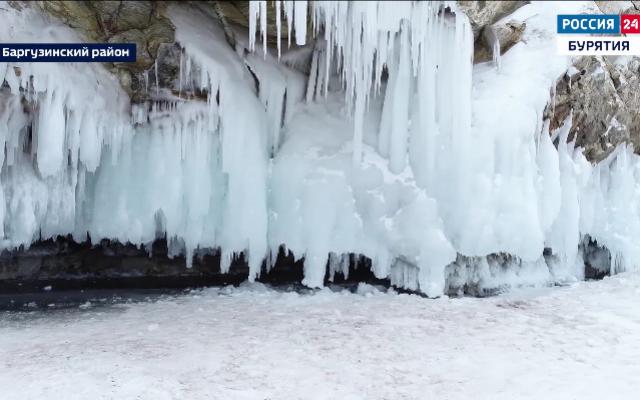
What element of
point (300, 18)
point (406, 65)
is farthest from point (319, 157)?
point (300, 18)

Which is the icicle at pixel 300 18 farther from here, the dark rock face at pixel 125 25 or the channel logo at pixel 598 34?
the channel logo at pixel 598 34

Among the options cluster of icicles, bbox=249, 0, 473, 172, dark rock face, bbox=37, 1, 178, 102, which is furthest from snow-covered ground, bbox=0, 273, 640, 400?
dark rock face, bbox=37, 1, 178, 102

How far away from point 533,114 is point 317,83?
3.27 m

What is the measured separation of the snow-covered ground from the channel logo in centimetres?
383

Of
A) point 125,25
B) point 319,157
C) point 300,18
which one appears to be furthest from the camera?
point 319,157

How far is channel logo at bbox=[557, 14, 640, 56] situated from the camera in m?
9.04

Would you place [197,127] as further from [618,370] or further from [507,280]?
[618,370]

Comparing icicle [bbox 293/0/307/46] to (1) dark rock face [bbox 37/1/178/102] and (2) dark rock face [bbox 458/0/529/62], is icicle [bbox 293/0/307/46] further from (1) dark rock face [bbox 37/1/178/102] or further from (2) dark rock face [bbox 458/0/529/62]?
(2) dark rock face [bbox 458/0/529/62]

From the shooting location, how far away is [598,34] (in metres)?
9.34

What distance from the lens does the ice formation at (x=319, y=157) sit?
803cm

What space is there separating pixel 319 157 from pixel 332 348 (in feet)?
10.7

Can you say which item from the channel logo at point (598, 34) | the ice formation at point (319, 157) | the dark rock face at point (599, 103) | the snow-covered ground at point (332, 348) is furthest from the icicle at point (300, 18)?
the channel logo at point (598, 34)

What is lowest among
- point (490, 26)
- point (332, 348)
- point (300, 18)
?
point (332, 348)

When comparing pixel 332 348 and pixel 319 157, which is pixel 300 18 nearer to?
pixel 319 157
